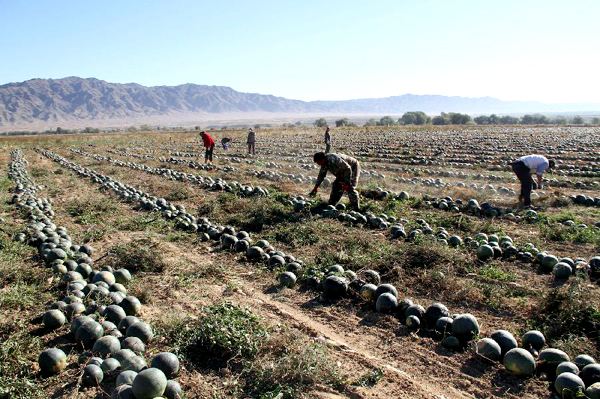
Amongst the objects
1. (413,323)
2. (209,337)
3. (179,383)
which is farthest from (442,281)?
(179,383)

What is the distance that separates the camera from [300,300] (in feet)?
22.5

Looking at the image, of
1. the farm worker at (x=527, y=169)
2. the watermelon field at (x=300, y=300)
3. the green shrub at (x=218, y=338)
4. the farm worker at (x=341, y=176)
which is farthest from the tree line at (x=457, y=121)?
the green shrub at (x=218, y=338)

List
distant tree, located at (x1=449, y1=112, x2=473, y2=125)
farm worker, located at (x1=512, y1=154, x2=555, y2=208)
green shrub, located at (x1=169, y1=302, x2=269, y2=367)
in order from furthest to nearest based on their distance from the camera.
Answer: distant tree, located at (x1=449, y1=112, x2=473, y2=125) → farm worker, located at (x1=512, y1=154, x2=555, y2=208) → green shrub, located at (x1=169, y1=302, x2=269, y2=367)

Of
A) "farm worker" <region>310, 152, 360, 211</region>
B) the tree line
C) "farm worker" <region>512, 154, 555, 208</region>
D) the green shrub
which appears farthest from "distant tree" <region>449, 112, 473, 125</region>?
the green shrub

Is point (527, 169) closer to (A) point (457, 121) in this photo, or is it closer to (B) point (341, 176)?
(B) point (341, 176)

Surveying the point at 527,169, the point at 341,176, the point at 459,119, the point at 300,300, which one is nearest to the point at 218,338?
the point at 300,300

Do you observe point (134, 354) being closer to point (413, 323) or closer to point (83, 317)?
point (83, 317)

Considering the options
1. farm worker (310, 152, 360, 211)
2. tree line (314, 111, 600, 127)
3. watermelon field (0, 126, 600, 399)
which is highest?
tree line (314, 111, 600, 127)

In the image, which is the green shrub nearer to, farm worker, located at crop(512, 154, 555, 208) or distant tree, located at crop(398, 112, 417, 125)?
farm worker, located at crop(512, 154, 555, 208)

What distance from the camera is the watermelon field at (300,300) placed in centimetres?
462

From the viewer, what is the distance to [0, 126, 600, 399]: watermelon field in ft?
15.1

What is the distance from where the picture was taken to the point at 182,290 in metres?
7.17

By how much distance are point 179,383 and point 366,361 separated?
2.13 metres

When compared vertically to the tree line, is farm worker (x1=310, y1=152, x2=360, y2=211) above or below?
below
